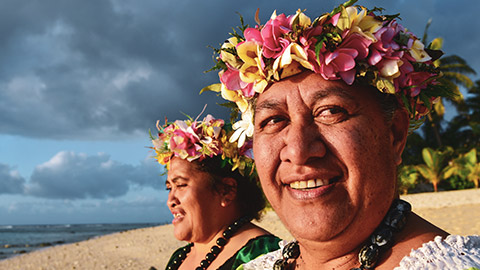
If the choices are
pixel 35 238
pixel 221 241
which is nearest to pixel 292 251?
pixel 221 241

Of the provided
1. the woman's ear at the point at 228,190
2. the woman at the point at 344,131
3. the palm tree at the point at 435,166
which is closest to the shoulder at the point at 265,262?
the woman at the point at 344,131

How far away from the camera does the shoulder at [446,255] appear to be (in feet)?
5.74

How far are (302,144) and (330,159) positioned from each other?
14 cm

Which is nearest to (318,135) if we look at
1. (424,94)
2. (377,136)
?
(377,136)

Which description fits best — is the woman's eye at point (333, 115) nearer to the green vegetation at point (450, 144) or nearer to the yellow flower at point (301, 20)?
the yellow flower at point (301, 20)

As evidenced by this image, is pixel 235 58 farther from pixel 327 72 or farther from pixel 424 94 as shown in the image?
pixel 424 94

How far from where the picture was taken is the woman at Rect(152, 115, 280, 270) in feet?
13.1

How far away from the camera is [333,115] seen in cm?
200

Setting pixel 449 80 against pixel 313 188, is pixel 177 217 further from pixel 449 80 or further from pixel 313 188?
pixel 449 80

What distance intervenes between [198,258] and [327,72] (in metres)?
2.71

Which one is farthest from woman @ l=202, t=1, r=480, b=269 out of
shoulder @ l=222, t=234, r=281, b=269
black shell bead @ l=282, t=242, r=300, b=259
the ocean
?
the ocean

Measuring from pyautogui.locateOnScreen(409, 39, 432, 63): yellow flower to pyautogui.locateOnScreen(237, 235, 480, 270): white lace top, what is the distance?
32.7 inches

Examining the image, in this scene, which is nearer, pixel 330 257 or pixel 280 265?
pixel 330 257

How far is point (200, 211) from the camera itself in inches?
159
